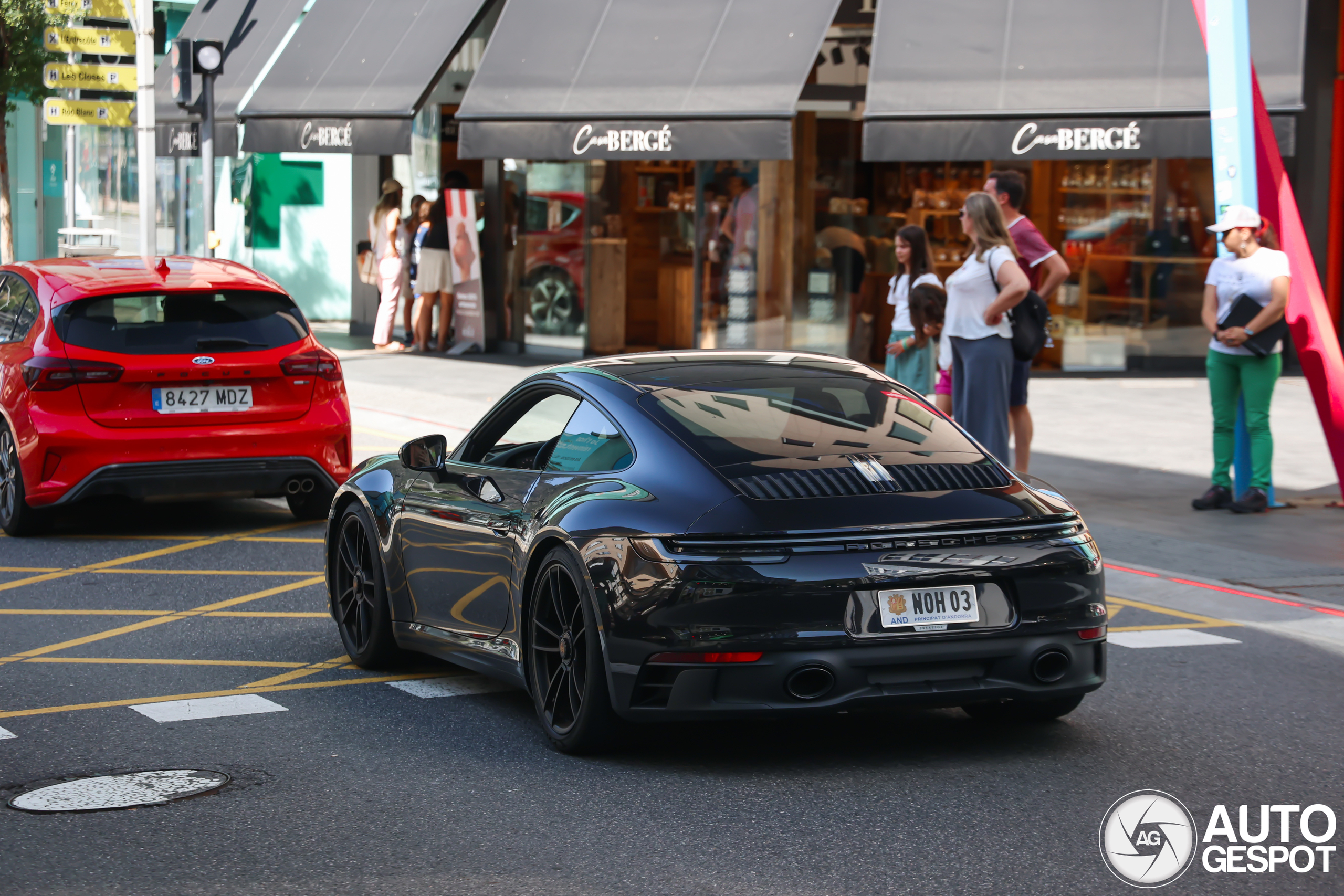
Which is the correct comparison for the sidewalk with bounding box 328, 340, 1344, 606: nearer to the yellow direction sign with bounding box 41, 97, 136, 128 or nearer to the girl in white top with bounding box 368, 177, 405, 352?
the girl in white top with bounding box 368, 177, 405, 352

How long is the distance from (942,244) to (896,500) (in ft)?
50.3

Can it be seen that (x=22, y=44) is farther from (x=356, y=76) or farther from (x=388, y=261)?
(x=356, y=76)

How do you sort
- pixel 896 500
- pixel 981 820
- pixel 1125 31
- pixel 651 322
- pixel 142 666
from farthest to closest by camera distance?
pixel 651 322, pixel 1125 31, pixel 142 666, pixel 896 500, pixel 981 820

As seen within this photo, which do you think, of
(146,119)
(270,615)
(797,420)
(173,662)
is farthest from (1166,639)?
(146,119)

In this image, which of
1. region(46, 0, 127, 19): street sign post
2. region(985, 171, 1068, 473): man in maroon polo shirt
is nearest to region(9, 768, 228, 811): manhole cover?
region(985, 171, 1068, 473): man in maroon polo shirt

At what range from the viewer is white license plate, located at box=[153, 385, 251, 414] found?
33.3 ft

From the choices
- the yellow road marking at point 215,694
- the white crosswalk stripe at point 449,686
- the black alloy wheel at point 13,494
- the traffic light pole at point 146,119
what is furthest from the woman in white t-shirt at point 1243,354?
the traffic light pole at point 146,119

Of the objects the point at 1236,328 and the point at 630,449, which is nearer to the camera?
the point at 630,449

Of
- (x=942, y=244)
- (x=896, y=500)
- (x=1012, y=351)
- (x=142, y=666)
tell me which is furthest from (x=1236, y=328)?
(x=942, y=244)

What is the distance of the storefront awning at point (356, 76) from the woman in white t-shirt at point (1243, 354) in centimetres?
1101

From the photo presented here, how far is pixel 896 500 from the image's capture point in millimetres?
5473

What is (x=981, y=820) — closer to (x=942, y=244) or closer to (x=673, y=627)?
(x=673, y=627)

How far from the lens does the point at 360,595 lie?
7.31m

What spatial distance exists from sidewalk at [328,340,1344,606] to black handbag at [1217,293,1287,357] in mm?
1065
